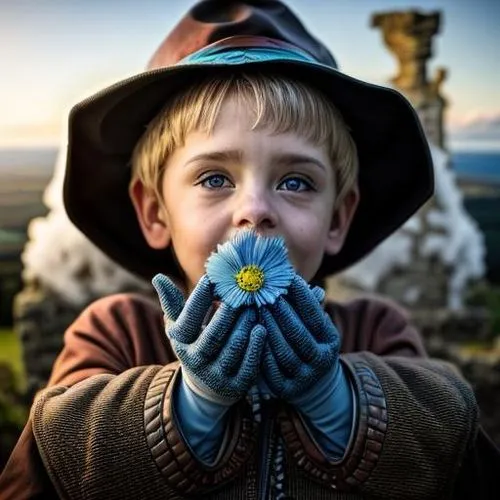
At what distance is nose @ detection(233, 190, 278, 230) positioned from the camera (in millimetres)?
1064

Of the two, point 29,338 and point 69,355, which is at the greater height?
point 69,355

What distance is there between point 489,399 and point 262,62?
1850 mm

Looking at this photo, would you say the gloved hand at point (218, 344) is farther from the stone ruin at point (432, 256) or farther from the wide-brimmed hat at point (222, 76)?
the stone ruin at point (432, 256)

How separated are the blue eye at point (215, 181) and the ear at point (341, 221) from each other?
240 mm

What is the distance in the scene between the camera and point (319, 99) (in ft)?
3.87

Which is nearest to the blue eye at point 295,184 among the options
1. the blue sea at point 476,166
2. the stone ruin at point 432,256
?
the stone ruin at point 432,256

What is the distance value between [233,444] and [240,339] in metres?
0.18

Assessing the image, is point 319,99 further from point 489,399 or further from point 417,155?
point 489,399

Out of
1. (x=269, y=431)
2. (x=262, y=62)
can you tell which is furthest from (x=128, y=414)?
(x=262, y=62)

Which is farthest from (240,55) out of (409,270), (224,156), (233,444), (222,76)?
(409,270)

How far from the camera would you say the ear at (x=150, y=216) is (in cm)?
126

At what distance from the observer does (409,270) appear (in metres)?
2.78

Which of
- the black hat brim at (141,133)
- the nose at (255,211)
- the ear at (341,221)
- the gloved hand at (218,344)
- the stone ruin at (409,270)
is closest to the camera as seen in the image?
the gloved hand at (218,344)

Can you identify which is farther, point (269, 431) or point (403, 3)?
point (403, 3)
